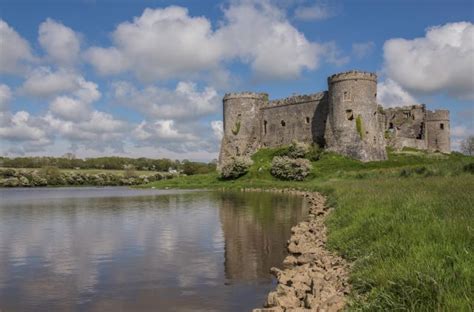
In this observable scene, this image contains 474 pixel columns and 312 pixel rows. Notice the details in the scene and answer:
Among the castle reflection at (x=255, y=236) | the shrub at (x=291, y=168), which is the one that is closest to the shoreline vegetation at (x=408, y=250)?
the castle reflection at (x=255, y=236)

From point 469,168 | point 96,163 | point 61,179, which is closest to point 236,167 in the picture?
point 469,168

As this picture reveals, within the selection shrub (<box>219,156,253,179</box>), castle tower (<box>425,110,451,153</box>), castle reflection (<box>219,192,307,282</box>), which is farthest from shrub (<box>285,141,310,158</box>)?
castle reflection (<box>219,192,307,282</box>)

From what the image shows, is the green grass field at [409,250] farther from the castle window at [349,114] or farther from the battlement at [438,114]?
the battlement at [438,114]

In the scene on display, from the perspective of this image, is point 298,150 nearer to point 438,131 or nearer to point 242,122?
point 242,122

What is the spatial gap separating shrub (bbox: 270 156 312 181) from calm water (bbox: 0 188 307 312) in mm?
25620

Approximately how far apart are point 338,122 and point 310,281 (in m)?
44.9

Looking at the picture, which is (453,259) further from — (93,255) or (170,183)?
(170,183)

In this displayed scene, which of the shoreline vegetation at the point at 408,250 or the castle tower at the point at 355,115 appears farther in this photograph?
the castle tower at the point at 355,115

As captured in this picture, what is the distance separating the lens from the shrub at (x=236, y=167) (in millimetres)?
55031

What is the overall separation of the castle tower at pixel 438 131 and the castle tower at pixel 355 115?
15310 mm

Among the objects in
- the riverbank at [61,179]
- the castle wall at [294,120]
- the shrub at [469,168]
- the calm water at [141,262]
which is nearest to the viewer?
the calm water at [141,262]

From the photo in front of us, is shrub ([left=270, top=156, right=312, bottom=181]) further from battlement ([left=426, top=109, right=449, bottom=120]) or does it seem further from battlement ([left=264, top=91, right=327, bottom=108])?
battlement ([left=426, top=109, right=449, bottom=120])

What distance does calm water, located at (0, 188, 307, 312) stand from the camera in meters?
9.73


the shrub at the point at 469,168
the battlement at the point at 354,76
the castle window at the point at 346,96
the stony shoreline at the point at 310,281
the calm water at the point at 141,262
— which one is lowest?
the calm water at the point at 141,262
